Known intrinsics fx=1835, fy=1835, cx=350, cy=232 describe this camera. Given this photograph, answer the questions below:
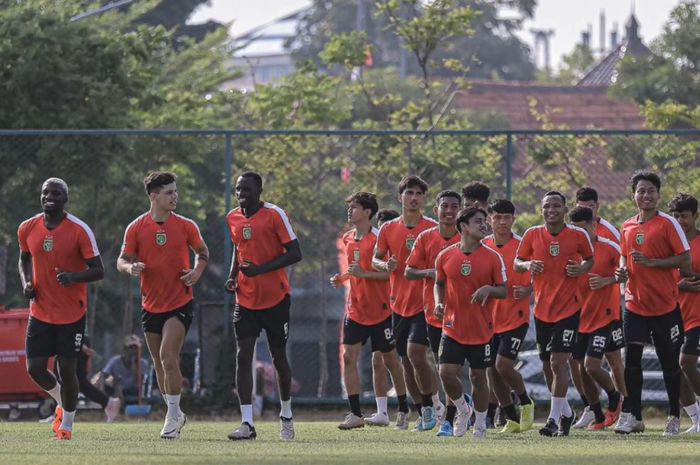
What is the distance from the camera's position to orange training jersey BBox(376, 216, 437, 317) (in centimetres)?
1816

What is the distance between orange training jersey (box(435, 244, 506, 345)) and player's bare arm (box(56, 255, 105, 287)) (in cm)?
303

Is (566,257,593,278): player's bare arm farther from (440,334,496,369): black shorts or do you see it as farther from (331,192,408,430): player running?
(331,192,408,430): player running

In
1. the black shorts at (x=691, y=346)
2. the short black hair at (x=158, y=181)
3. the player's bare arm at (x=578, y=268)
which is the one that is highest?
the short black hair at (x=158, y=181)

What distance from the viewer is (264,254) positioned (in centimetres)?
1605

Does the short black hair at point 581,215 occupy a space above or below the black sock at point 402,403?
above

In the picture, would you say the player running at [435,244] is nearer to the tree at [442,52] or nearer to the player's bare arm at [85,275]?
the player's bare arm at [85,275]

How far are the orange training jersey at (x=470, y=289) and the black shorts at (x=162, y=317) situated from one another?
7.42ft

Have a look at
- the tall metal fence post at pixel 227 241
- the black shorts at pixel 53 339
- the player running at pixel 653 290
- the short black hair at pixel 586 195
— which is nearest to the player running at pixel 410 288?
the short black hair at pixel 586 195

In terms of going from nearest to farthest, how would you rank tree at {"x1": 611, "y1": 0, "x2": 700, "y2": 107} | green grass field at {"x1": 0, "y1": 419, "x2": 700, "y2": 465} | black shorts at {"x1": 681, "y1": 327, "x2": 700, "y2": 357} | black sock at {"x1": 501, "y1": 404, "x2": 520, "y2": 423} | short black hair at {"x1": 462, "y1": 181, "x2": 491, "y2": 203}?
green grass field at {"x1": 0, "y1": 419, "x2": 700, "y2": 465}
black shorts at {"x1": 681, "y1": 327, "x2": 700, "y2": 357}
black sock at {"x1": 501, "y1": 404, "x2": 520, "y2": 423}
short black hair at {"x1": 462, "y1": 181, "x2": 491, "y2": 203}
tree at {"x1": 611, "y1": 0, "x2": 700, "y2": 107}

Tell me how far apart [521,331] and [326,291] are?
23.0ft

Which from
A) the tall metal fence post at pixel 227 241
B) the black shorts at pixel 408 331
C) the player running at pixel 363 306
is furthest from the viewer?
the tall metal fence post at pixel 227 241

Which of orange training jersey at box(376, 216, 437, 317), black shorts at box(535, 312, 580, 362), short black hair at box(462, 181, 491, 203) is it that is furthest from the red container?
black shorts at box(535, 312, 580, 362)

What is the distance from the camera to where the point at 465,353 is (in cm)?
1591

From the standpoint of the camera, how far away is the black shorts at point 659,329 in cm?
1672
